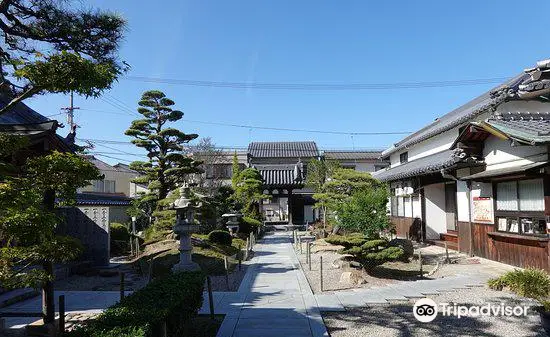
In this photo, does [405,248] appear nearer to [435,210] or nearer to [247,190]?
[435,210]

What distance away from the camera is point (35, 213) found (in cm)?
443

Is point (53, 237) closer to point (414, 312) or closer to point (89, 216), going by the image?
point (414, 312)

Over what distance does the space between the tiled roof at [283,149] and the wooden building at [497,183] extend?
23793 millimetres

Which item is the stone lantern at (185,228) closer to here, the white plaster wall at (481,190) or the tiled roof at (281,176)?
the white plaster wall at (481,190)

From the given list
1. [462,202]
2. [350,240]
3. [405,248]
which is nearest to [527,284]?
[350,240]

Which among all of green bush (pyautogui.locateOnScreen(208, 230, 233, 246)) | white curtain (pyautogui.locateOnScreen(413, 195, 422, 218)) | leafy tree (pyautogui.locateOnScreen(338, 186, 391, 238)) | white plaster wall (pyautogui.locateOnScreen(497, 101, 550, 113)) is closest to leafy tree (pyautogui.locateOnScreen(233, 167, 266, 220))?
green bush (pyautogui.locateOnScreen(208, 230, 233, 246))

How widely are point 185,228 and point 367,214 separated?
229 inches

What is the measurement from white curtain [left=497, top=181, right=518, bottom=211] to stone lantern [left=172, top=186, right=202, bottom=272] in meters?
9.94

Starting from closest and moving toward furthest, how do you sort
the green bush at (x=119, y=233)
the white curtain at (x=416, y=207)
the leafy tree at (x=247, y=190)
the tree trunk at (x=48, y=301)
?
the tree trunk at (x=48, y=301) → the green bush at (x=119, y=233) → the white curtain at (x=416, y=207) → the leafy tree at (x=247, y=190)

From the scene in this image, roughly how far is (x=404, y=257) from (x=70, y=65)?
1312 centimetres

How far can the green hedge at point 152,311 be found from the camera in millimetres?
4051

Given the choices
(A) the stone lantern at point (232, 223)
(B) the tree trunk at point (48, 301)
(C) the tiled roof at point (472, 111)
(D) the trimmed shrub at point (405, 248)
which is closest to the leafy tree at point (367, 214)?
(D) the trimmed shrub at point (405, 248)

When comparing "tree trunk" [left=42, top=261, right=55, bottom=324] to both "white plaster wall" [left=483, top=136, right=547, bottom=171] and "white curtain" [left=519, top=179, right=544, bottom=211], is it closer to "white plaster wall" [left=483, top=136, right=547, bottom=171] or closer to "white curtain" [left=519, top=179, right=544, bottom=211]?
"white plaster wall" [left=483, top=136, right=547, bottom=171]

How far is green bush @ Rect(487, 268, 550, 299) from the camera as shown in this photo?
8711 millimetres
